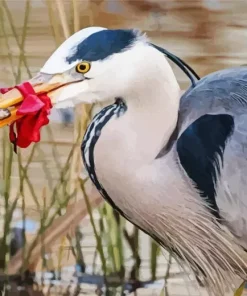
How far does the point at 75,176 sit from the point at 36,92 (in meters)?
0.26

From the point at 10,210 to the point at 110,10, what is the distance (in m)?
0.40

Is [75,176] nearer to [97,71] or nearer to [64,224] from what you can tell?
[64,224]

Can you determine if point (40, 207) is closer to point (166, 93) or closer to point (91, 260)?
point (91, 260)

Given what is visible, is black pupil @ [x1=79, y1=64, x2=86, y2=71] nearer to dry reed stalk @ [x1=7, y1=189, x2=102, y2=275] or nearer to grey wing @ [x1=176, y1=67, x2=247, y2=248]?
grey wing @ [x1=176, y1=67, x2=247, y2=248]

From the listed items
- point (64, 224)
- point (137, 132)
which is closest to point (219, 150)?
point (137, 132)

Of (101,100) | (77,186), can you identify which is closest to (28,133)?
(101,100)

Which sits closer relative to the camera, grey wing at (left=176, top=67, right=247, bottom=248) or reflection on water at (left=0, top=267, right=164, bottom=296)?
grey wing at (left=176, top=67, right=247, bottom=248)

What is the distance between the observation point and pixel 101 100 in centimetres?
88

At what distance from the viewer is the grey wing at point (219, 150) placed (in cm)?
91

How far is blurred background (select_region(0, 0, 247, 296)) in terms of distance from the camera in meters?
1.07

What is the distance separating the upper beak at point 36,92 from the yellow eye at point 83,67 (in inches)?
0.7

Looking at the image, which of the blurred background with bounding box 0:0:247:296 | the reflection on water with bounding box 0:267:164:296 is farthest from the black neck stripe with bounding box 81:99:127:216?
the reflection on water with bounding box 0:267:164:296

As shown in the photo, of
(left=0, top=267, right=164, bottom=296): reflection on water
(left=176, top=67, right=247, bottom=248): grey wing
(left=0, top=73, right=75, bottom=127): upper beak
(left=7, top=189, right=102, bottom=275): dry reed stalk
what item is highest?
(left=0, top=73, right=75, bottom=127): upper beak

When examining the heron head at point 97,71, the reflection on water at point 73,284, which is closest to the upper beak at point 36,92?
the heron head at point 97,71
